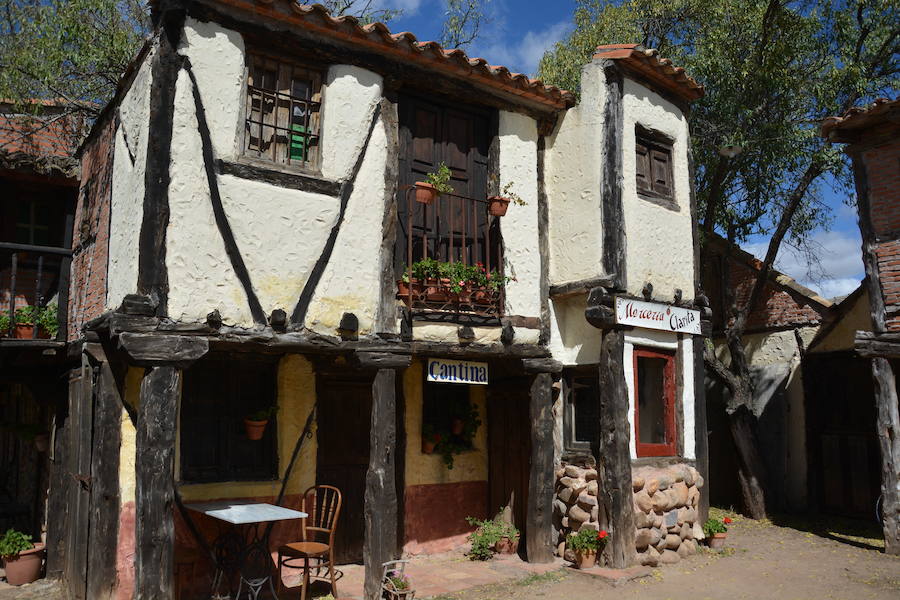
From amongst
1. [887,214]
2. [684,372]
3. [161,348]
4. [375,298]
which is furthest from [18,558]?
[887,214]

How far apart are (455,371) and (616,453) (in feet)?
7.50

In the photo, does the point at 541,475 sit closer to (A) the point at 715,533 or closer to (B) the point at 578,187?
(A) the point at 715,533

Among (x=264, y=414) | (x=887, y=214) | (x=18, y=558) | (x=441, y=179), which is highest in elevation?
(x=887, y=214)

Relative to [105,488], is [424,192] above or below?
above

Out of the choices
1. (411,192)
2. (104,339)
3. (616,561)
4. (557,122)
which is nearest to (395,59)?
(411,192)

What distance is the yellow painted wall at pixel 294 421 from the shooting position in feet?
28.8

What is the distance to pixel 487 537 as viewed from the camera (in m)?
9.83

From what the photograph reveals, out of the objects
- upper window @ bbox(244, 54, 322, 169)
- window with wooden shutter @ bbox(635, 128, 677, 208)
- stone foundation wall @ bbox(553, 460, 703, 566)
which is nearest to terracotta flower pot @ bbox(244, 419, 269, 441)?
upper window @ bbox(244, 54, 322, 169)

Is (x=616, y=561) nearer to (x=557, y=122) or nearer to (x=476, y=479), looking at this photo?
(x=476, y=479)

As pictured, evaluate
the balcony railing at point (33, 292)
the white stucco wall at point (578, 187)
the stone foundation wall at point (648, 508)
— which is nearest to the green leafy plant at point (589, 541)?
the stone foundation wall at point (648, 508)

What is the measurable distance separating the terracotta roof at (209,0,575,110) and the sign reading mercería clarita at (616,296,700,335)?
2.94 meters

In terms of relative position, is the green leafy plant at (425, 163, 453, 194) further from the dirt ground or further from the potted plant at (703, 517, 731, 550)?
the potted plant at (703, 517, 731, 550)

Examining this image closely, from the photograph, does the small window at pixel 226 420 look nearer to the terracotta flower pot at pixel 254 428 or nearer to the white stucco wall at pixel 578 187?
the terracotta flower pot at pixel 254 428

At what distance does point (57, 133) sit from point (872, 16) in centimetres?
1367
